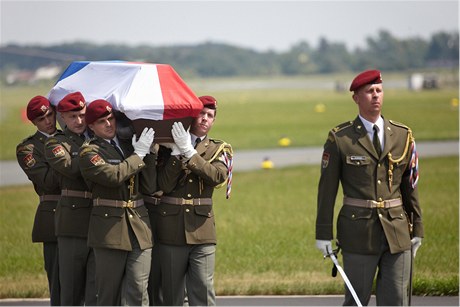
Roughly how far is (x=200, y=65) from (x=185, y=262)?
152 m

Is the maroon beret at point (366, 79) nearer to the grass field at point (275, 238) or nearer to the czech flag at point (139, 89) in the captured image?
the czech flag at point (139, 89)

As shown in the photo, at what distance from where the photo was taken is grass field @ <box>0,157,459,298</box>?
10070 millimetres

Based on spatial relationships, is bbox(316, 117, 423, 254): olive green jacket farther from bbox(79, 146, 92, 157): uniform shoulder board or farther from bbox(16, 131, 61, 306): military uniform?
bbox(16, 131, 61, 306): military uniform

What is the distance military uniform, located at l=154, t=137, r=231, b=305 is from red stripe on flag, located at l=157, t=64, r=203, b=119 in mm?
393

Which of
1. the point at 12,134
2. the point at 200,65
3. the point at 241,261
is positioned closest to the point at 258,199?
the point at 241,261

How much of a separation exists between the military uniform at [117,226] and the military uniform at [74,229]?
44cm

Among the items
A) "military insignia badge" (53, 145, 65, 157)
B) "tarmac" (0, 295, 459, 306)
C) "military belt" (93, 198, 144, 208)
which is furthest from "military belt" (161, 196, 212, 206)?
"tarmac" (0, 295, 459, 306)

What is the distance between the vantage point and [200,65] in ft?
521

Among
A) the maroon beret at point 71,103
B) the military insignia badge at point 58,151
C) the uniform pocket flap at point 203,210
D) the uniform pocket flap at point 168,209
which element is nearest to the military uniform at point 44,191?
the military insignia badge at point 58,151

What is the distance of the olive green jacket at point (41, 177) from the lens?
798 centimetres

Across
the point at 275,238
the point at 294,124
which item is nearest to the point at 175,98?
the point at 275,238

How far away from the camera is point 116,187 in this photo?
A: 7086 millimetres

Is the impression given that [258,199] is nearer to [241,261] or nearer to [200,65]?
[241,261]

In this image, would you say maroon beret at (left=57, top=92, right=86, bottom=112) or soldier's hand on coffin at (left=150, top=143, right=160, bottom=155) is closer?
soldier's hand on coffin at (left=150, top=143, right=160, bottom=155)
